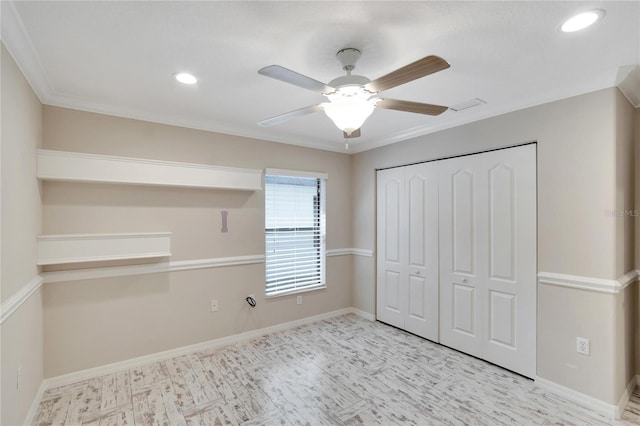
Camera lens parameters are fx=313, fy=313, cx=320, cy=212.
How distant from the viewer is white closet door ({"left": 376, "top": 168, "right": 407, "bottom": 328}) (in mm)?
4031

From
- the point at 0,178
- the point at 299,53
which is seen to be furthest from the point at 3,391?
Answer: the point at 299,53

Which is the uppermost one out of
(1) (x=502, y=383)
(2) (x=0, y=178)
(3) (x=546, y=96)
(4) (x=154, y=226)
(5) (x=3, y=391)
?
(3) (x=546, y=96)

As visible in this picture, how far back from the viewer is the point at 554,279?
8.66 ft

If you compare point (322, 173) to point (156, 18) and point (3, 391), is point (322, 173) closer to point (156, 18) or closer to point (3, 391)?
point (156, 18)

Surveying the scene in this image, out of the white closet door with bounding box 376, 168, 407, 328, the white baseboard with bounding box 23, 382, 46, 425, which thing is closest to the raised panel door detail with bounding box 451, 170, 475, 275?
the white closet door with bounding box 376, 168, 407, 328

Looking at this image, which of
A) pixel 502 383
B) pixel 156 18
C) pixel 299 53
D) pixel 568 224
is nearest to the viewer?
pixel 156 18

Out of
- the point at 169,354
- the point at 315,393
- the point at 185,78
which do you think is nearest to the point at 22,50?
the point at 185,78

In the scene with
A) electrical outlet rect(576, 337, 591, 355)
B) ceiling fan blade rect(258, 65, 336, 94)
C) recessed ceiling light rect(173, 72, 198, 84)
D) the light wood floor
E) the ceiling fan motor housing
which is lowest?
the light wood floor

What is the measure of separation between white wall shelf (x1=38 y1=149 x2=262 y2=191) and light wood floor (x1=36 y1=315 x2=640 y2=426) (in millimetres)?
1807

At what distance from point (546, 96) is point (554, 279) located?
5.10ft

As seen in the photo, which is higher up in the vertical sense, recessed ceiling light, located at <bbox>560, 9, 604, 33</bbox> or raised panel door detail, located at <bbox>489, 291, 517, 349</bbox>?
recessed ceiling light, located at <bbox>560, 9, 604, 33</bbox>

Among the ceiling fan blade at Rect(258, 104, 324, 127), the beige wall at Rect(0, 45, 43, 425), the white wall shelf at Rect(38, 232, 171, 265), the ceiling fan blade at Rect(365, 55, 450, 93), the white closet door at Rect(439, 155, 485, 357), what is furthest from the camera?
the white closet door at Rect(439, 155, 485, 357)

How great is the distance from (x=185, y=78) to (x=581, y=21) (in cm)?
253

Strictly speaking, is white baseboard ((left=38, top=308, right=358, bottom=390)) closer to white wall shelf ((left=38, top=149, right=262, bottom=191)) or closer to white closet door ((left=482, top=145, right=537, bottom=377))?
white wall shelf ((left=38, top=149, right=262, bottom=191))
